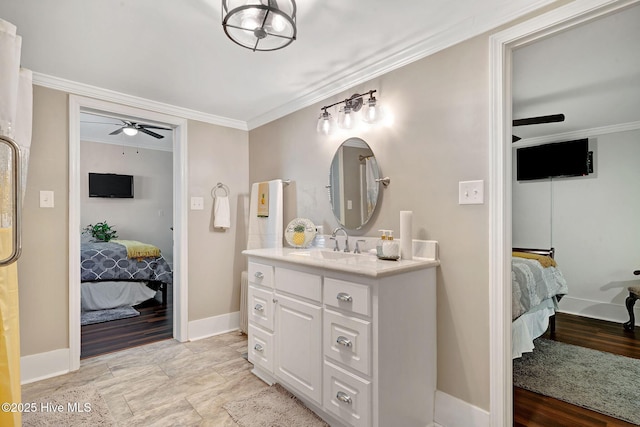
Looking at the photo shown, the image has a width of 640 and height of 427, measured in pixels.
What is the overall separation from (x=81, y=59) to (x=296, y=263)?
77.8 inches

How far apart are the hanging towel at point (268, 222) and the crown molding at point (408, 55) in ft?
2.50

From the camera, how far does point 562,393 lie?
217 centimetres

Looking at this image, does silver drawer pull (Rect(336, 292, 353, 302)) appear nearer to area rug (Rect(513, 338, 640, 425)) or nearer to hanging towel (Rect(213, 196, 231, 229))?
area rug (Rect(513, 338, 640, 425))

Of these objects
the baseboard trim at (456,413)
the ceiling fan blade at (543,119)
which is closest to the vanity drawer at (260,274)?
the baseboard trim at (456,413)

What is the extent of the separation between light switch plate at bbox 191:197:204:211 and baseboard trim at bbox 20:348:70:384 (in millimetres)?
1499

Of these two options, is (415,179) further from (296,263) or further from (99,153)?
(99,153)

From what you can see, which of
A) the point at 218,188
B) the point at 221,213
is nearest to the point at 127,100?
the point at 218,188

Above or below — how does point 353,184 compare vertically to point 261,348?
above

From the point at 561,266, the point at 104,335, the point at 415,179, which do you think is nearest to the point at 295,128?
the point at 415,179

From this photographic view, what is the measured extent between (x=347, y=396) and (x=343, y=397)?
0.03 meters

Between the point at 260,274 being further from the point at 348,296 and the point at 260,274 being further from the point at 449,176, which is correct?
the point at 449,176

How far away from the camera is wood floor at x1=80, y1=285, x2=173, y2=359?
296 cm

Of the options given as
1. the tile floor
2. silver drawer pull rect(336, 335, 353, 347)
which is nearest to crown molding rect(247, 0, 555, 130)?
silver drawer pull rect(336, 335, 353, 347)

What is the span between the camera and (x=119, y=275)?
406 cm
